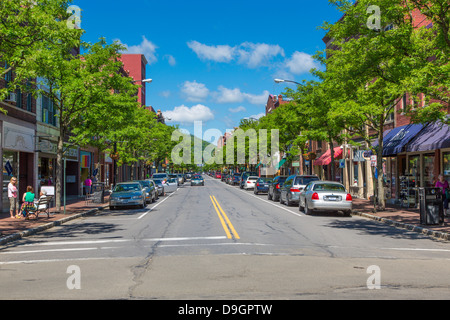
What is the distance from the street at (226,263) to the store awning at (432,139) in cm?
609

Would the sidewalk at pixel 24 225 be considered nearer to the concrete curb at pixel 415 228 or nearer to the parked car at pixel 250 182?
the concrete curb at pixel 415 228

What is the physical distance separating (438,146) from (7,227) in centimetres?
1759

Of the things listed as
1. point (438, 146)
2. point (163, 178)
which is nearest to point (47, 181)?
point (163, 178)

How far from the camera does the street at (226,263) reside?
22.1 ft

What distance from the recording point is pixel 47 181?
30203mm

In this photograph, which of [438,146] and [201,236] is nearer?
[201,236]

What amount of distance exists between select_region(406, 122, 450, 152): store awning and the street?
6087 mm

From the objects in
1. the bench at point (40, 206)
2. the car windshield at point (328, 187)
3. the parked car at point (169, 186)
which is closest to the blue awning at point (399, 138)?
the car windshield at point (328, 187)

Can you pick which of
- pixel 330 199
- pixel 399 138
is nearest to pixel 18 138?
pixel 330 199

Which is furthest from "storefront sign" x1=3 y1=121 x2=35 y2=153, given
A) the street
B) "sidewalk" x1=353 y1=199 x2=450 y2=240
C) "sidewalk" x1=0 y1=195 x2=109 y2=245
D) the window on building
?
"sidewalk" x1=353 y1=199 x2=450 y2=240

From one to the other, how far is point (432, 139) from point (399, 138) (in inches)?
164

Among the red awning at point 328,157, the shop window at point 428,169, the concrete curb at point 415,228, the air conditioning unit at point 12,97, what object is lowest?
the concrete curb at point 415,228

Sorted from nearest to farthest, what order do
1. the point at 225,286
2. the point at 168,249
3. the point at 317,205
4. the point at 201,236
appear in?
the point at 225,286 → the point at 168,249 → the point at 201,236 → the point at 317,205

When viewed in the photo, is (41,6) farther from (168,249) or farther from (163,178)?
(163,178)
